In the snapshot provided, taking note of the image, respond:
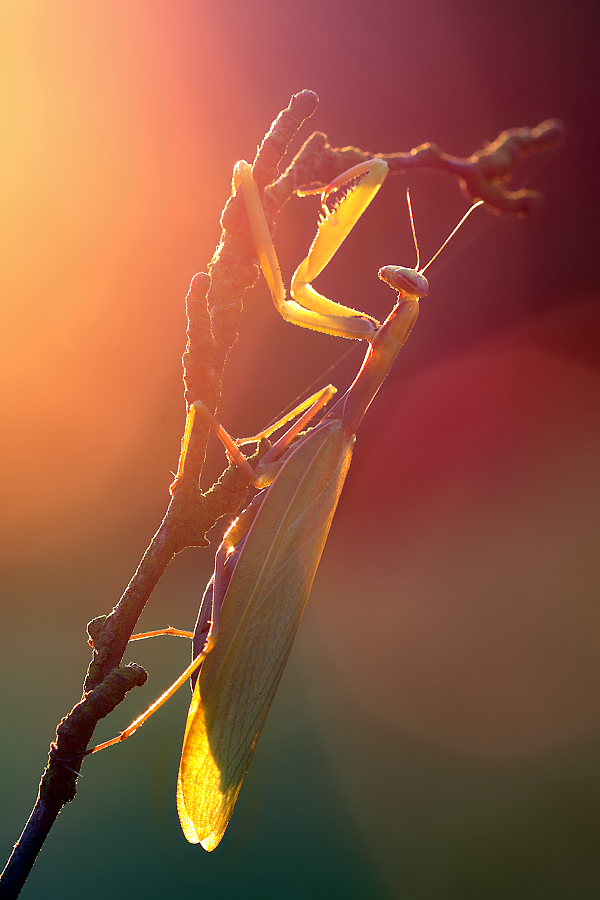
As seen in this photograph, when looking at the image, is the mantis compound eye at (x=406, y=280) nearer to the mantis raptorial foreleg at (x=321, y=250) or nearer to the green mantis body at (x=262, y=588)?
the green mantis body at (x=262, y=588)

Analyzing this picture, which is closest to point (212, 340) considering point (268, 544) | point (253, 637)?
point (268, 544)

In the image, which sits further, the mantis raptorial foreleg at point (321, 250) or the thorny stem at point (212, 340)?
the mantis raptorial foreleg at point (321, 250)

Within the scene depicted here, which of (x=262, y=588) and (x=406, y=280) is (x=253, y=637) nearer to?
(x=262, y=588)

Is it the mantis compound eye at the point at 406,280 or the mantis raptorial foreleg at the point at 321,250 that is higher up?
→ the mantis raptorial foreleg at the point at 321,250

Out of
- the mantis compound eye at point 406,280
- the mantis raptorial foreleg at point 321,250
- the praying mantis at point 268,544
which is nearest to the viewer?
the mantis raptorial foreleg at point 321,250

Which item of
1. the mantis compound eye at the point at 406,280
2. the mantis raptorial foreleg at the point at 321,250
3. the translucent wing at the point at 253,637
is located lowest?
the translucent wing at the point at 253,637

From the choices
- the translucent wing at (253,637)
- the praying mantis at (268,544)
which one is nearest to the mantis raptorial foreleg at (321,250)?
the praying mantis at (268,544)

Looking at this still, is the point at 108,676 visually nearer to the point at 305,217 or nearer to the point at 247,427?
the point at 247,427

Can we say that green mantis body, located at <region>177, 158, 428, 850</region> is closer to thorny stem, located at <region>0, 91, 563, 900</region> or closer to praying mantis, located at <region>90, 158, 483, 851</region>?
praying mantis, located at <region>90, 158, 483, 851</region>
